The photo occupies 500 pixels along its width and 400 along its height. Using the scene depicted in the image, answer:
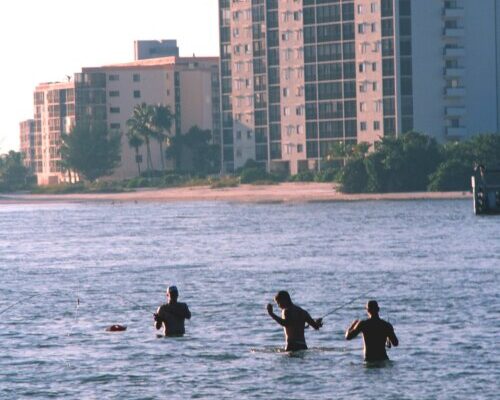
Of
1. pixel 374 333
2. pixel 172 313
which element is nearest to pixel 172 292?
pixel 172 313

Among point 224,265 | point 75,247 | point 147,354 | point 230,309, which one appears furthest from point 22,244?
point 147,354

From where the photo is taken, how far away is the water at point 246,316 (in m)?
53.5

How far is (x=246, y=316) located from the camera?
74.1 m

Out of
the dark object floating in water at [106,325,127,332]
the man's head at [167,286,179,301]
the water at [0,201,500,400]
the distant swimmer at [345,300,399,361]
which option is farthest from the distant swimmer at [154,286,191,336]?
the distant swimmer at [345,300,399,361]

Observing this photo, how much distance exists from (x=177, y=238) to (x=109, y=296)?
7014cm

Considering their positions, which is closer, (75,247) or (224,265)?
(224,265)

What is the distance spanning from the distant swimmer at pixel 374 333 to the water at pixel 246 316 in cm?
79

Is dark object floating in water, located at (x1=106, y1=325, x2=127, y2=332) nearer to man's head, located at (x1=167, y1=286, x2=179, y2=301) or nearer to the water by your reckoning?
the water

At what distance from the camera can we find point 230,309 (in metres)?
77.8

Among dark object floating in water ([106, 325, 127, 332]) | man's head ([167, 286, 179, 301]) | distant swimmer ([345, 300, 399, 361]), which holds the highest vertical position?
man's head ([167, 286, 179, 301])

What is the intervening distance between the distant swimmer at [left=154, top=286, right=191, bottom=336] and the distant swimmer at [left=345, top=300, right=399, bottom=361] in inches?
290

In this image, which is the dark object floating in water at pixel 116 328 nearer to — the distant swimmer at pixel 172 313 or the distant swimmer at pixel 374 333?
the distant swimmer at pixel 172 313

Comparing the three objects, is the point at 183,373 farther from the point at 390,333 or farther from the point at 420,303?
the point at 420,303

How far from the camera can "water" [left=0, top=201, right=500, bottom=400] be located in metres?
53.5
